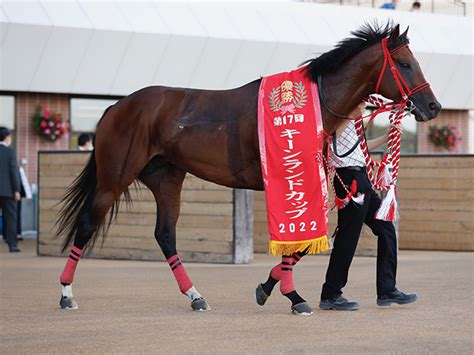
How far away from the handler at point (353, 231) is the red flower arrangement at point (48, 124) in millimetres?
13591

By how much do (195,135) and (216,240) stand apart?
15.5 feet

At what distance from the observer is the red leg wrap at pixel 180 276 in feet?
25.5

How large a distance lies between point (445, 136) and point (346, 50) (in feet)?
61.9

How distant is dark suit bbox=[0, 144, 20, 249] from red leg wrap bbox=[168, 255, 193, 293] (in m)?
7.46

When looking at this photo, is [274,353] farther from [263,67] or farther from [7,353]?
[263,67]

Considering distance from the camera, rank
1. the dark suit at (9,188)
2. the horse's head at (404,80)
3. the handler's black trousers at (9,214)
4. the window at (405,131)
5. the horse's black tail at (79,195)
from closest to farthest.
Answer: the horse's head at (404,80) < the horse's black tail at (79,195) < the dark suit at (9,188) < the handler's black trousers at (9,214) < the window at (405,131)

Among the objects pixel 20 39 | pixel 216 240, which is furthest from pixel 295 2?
pixel 216 240

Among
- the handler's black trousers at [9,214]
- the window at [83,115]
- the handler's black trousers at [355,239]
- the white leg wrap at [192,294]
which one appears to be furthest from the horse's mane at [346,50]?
the window at [83,115]

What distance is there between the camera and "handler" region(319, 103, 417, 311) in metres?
7.45

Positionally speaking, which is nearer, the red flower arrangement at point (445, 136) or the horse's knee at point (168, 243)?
the horse's knee at point (168, 243)

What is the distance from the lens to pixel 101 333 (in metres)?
6.41

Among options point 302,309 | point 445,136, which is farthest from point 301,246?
point 445,136

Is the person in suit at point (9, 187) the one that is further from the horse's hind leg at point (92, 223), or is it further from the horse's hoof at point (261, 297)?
the horse's hoof at point (261, 297)

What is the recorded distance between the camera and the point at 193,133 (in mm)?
7641
